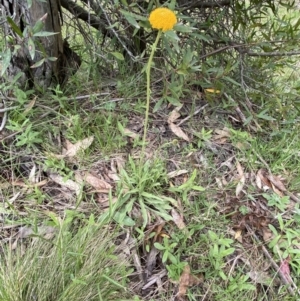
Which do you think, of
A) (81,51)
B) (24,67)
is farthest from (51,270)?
(81,51)

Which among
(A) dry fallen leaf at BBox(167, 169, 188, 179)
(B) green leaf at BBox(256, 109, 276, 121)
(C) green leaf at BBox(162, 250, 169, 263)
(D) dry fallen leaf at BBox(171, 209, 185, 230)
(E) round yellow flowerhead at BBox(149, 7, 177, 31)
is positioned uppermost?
(E) round yellow flowerhead at BBox(149, 7, 177, 31)

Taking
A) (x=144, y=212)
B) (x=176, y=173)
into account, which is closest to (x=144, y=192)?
(x=144, y=212)

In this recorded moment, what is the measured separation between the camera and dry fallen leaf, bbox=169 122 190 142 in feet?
6.14

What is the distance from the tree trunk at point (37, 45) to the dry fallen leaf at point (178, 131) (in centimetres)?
60

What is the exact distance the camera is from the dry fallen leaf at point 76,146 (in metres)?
1.73

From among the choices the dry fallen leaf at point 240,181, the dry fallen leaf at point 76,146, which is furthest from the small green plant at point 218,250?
the dry fallen leaf at point 76,146

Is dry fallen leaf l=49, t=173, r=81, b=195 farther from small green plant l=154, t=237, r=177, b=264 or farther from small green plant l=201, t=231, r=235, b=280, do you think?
small green plant l=201, t=231, r=235, b=280

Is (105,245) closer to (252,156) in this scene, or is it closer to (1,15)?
(252,156)

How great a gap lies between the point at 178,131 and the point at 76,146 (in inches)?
18.9

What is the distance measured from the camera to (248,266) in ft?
5.00

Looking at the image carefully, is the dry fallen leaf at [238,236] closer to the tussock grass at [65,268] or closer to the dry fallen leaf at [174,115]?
the tussock grass at [65,268]

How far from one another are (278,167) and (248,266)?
1.75 ft

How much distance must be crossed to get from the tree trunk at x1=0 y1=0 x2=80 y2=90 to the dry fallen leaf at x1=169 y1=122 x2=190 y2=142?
0.60 metres

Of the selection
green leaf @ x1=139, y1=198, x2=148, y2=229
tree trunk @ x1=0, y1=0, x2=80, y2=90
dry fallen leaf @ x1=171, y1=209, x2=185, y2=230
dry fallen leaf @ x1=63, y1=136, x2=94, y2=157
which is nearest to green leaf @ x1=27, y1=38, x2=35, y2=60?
tree trunk @ x1=0, y1=0, x2=80, y2=90
